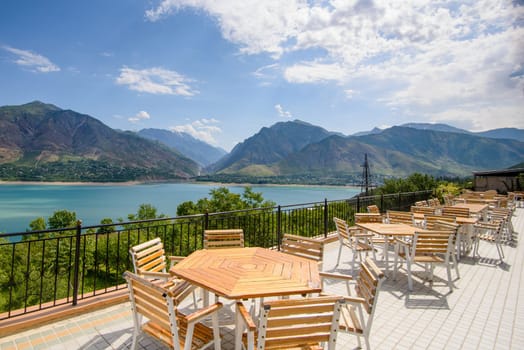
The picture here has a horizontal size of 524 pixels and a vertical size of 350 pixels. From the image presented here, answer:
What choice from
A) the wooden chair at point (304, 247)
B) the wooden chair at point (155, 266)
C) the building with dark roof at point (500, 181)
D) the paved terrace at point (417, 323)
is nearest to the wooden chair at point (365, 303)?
the paved terrace at point (417, 323)

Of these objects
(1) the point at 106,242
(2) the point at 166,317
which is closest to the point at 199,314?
(2) the point at 166,317

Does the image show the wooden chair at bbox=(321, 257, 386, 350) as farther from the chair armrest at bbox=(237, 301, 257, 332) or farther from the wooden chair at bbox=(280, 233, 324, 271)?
the wooden chair at bbox=(280, 233, 324, 271)

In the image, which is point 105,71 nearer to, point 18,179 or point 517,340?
point 517,340

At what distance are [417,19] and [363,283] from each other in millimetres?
8455

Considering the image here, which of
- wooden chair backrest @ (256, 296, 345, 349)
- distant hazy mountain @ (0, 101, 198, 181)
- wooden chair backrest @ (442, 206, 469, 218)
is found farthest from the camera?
distant hazy mountain @ (0, 101, 198, 181)

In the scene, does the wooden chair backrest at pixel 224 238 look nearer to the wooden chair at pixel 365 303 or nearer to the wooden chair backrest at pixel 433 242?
the wooden chair at pixel 365 303

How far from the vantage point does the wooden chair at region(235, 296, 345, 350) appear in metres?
1.80

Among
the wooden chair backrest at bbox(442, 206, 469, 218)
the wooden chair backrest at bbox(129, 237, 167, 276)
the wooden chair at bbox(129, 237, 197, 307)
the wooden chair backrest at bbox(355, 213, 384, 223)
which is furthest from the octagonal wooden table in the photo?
the wooden chair backrest at bbox(442, 206, 469, 218)

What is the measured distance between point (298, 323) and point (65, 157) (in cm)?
19048

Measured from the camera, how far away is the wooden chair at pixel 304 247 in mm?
3691

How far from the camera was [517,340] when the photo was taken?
121 inches

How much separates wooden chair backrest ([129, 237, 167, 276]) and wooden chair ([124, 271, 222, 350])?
827 millimetres

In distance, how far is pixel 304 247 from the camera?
3.85 m

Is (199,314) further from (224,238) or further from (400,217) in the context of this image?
(400,217)
